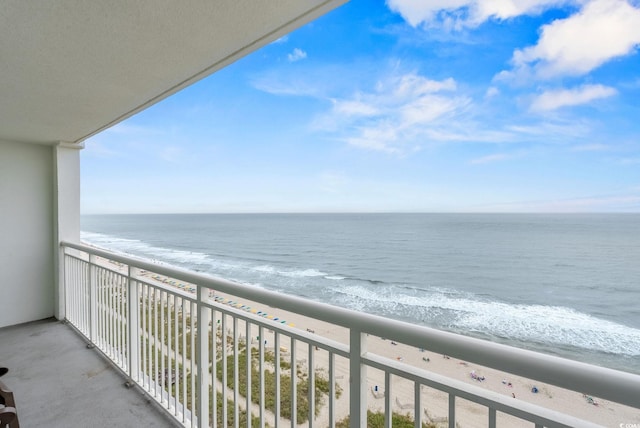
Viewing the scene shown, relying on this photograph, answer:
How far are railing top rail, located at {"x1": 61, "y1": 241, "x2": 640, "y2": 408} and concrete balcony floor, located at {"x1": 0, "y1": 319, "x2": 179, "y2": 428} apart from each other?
1509 mm

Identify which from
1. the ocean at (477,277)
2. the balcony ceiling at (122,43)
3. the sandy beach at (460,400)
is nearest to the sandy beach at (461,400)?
the sandy beach at (460,400)

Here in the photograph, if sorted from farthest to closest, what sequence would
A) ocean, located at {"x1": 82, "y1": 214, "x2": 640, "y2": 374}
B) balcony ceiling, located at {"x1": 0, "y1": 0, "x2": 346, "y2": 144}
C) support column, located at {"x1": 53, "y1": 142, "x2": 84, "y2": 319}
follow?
ocean, located at {"x1": 82, "y1": 214, "x2": 640, "y2": 374}, support column, located at {"x1": 53, "y1": 142, "x2": 84, "y2": 319}, balcony ceiling, located at {"x1": 0, "y1": 0, "x2": 346, "y2": 144}

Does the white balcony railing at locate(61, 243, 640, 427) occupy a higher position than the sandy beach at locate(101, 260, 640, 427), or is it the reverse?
the white balcony railing at locate(61, 243, 640, 427)

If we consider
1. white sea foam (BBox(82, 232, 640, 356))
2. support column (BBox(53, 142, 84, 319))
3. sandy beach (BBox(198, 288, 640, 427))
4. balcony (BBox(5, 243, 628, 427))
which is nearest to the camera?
balcony (BBox(5, 243, 628, 427))

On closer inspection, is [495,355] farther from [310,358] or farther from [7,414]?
[7,414]

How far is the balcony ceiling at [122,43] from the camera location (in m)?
1.28

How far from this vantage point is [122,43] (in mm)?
1527

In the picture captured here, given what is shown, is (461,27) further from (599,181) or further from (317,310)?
(317,310)

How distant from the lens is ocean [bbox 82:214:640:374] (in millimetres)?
11227

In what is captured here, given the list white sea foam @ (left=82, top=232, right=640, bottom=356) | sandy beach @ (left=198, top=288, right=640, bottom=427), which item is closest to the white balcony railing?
sandy beach @ (left=198, top=288, right=640, bottom=427)

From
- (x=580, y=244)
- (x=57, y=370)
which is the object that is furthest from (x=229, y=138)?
(x=580, y=244)

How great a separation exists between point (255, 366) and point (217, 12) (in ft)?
14.1

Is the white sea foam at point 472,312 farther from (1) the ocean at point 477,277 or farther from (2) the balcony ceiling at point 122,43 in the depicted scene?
(2) the balcony ceiling at point 122,43

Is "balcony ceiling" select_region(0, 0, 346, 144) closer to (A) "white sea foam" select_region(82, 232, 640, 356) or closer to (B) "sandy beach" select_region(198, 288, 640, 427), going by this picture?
(B) "sandy beach" select_region(198, 288, 640, 427)
